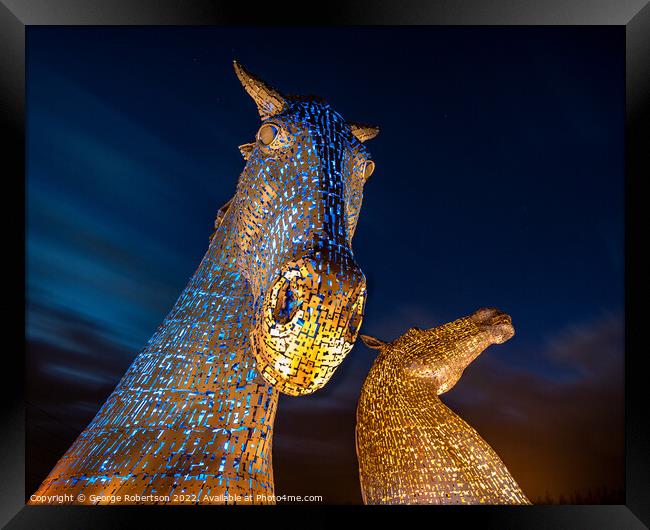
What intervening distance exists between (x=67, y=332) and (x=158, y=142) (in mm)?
909

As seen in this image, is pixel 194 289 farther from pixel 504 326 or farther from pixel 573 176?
pixel 573 176

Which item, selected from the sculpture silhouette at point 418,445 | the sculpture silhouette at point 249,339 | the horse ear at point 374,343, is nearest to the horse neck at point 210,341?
the sculpture silhouette at point 249,339

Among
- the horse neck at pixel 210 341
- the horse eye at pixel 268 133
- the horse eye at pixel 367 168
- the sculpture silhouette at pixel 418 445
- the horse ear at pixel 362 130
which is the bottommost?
the sculpture silhouette at pixel 418 445

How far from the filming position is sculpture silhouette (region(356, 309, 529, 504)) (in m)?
1.96

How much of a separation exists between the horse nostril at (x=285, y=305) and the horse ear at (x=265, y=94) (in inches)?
18.3

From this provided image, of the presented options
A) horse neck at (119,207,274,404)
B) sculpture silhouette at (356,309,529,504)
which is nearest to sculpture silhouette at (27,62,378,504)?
horse neck at (119,207,274,404)

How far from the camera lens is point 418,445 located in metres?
1.96

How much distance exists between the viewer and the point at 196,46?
8.82 ft

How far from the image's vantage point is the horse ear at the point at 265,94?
1425 millimetres

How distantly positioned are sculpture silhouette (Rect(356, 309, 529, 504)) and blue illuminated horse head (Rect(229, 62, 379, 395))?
781 millimetres

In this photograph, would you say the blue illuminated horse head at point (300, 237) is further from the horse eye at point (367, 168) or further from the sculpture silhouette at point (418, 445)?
the sculpture silhouette at point (418, 445)

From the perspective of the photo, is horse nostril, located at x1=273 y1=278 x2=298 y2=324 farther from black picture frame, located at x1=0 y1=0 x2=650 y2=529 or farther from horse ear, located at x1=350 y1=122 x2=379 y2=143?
black picture frame, located at x1=0 y1=0 x2=650 y2=529
